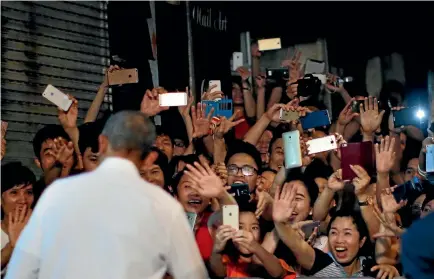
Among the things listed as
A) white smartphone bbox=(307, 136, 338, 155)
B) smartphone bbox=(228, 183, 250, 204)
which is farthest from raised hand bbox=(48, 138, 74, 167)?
white smartphone bbox=(307, 136, 338, 155)

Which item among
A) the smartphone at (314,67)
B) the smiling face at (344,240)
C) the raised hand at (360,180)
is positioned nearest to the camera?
the smiling face at (344,240)

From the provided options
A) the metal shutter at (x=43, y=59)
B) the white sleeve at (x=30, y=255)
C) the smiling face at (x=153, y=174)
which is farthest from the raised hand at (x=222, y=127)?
the white sleeve at (x=30, y=255)

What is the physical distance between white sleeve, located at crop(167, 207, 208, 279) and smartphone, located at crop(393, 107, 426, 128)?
371cm

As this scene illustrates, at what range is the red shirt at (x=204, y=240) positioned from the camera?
601 centimetres

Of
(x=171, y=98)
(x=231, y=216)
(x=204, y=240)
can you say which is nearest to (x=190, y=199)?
(x=204, y=240)

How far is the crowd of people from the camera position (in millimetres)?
4168

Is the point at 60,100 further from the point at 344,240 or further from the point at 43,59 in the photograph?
the point at 344,240

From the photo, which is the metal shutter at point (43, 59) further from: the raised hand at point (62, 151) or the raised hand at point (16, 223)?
the raised hand at point (16, 223)

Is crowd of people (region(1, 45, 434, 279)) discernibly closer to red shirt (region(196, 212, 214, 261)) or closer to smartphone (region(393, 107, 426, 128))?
red shirt (region(196, 212, 214, 261))

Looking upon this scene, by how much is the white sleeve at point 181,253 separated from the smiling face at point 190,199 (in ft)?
7.05

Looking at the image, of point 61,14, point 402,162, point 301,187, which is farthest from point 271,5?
point 301,187

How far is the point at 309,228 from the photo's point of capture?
6.39m

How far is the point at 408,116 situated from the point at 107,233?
13.2ft

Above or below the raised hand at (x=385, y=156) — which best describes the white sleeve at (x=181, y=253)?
below
